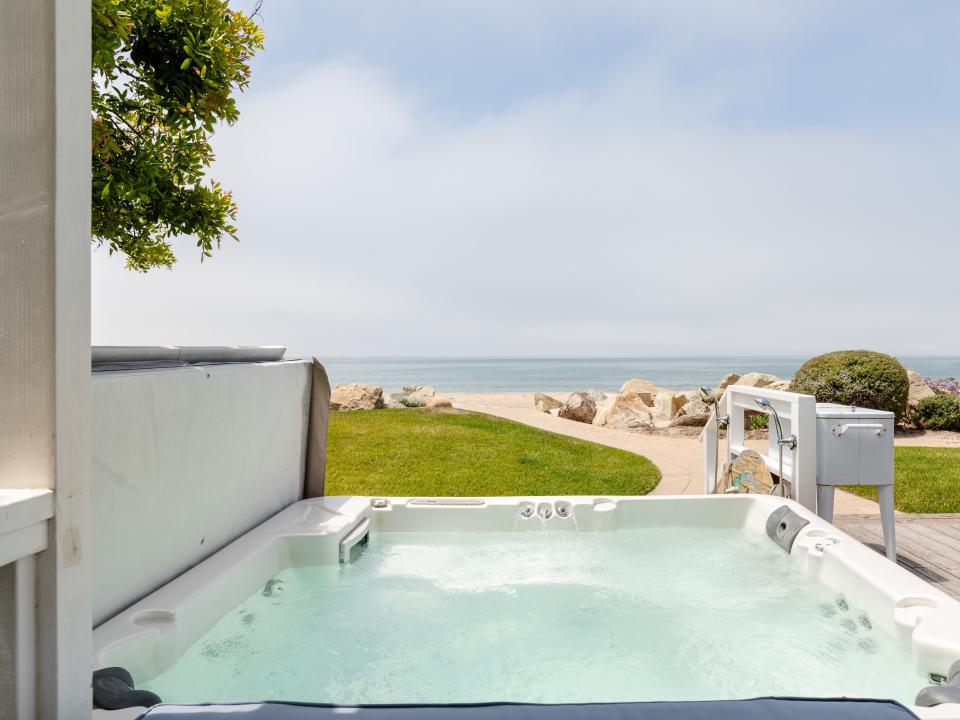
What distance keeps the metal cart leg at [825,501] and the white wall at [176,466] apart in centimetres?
266

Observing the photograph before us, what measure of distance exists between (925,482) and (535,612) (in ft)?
14.5

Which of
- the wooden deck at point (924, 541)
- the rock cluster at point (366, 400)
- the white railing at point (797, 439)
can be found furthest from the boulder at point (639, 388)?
the white railing at point (797, 439)

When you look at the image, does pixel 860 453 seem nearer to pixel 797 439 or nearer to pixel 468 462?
pixel 797 439

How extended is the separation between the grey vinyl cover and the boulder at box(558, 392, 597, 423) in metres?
8.73

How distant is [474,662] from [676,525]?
5.37ft

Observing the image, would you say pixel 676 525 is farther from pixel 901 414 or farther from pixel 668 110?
pixel 901 414

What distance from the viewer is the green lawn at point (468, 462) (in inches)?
204

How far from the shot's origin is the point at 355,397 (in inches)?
369

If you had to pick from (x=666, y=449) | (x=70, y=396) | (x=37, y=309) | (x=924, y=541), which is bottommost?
(x=666, y=449)

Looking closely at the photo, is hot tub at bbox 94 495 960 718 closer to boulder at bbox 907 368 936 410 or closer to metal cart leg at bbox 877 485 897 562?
metal cart leg at bbox 877 485 897 562

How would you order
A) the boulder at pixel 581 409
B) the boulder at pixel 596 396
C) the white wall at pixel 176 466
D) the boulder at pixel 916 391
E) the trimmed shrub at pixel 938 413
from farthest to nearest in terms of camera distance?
the boulder at pixel 596 396 < the boulder at pixel 581 409 < the boulder at pixel 916 391 < the trimmed shrub at pixel 938 413 < the white wall at pixel 176 466

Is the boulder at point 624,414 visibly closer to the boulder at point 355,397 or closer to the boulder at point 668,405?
the boulder at point 668,405

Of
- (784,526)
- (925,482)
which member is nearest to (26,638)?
(784,526)

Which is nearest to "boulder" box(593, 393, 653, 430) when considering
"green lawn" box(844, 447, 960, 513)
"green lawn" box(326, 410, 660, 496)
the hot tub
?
"green lawn" box(326, 410, 660, 496)
